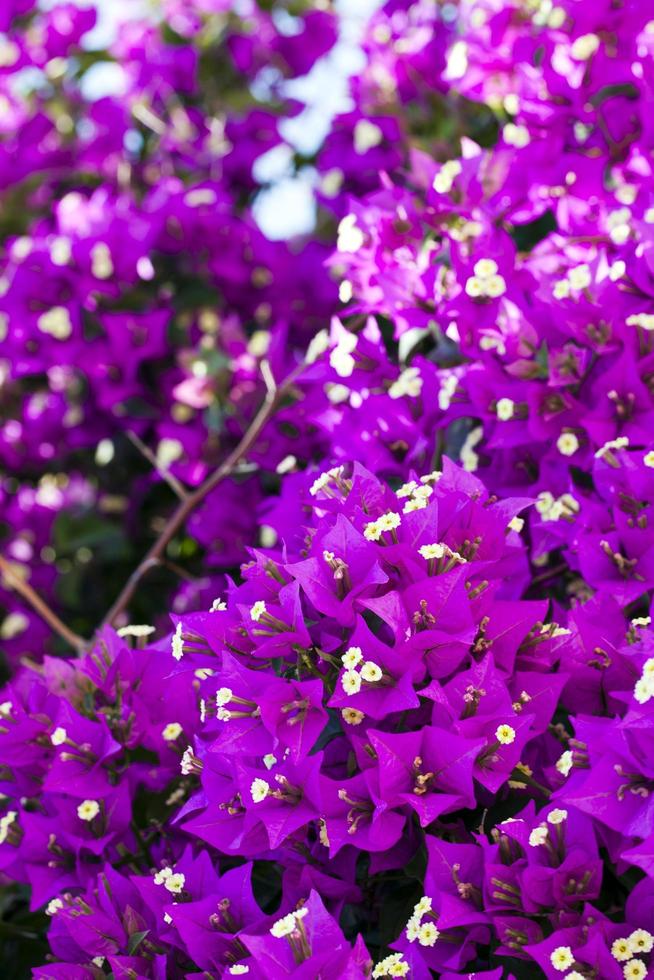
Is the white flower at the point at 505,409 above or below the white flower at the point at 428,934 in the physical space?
above

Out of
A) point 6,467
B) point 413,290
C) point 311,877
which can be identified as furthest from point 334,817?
point 6,467

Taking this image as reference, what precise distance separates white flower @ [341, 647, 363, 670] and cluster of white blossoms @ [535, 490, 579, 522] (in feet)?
1.05

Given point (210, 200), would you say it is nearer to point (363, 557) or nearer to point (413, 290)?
point (413, 290)

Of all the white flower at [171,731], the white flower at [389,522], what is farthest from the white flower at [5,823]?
the white flower at [389,522]

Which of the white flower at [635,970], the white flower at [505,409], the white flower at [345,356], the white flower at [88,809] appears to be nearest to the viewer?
the white flower at [635,970]

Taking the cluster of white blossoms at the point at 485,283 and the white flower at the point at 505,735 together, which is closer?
the white flower at the point at 505,735

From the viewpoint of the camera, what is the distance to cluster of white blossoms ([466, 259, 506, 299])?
1.25 meters

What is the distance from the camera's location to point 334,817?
912 millimetres

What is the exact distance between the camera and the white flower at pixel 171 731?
114cm

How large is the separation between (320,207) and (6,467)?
738 mm

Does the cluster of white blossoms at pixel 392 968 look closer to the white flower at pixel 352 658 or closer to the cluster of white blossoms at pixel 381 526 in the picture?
the white flower at pixel 352 658

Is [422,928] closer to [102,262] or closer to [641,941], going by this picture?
[641,941]

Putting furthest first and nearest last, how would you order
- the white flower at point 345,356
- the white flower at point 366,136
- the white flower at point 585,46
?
the white flower at point 366,136
the white flower at point 585,46
the white flower at point 345,356

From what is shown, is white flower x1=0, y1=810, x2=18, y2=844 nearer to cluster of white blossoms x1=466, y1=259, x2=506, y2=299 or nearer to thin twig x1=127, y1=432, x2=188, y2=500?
thin twig x1=127, y1=432, x2=188, y2=500
